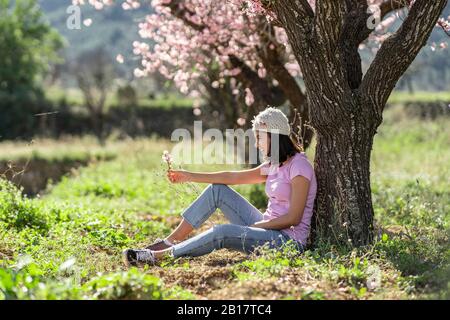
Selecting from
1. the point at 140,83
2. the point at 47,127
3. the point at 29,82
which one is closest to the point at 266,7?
the point at 47,127

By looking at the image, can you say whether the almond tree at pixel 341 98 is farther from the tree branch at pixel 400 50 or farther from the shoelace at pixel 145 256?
the shoelace at pixel 145 256

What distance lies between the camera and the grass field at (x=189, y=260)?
4547 millimetres

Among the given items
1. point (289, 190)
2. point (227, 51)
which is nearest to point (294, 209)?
point (289, 190)

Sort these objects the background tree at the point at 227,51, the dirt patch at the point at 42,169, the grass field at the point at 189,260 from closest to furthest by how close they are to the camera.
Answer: the grass field at the point at 189,260, the background tree at the point at 227,51, the dirt patch at the point at 42,169

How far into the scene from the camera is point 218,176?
638 cm

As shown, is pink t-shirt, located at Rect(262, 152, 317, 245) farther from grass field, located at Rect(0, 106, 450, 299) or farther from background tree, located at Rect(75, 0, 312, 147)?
background tree, located at Rect(75, 0, 312, 147)

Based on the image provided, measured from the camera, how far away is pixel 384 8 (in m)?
8.92

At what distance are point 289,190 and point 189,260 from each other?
1.08 metres

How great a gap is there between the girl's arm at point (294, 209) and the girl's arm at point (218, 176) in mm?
584

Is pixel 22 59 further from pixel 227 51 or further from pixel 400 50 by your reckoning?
pixel 400 50

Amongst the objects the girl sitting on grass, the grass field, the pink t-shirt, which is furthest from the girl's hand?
the pink t-shirt

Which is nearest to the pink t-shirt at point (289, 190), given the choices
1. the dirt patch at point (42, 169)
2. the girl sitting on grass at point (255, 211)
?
the girl sitting on grass at point (255, 211)

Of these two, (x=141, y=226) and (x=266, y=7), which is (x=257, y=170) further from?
(x=141, y=226)
